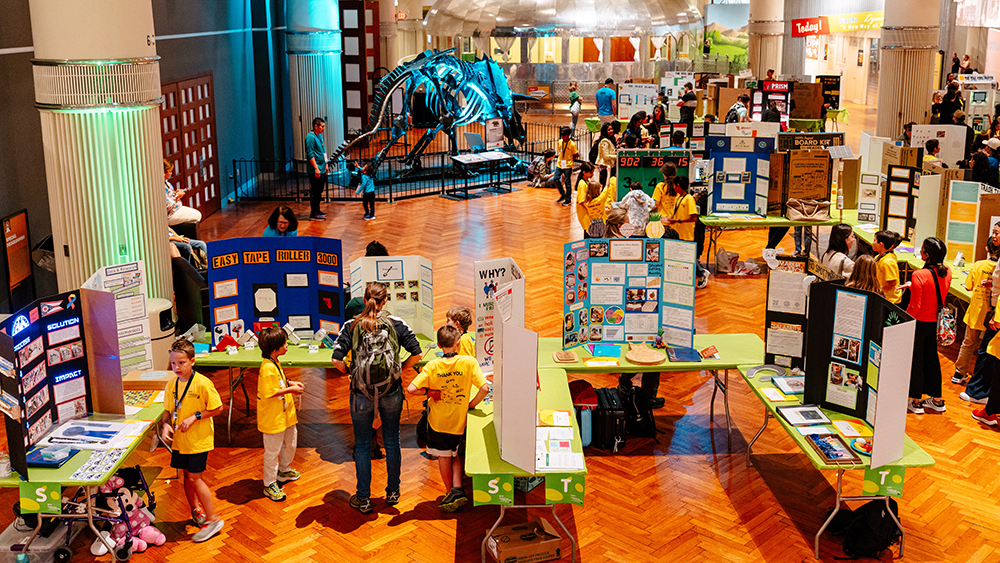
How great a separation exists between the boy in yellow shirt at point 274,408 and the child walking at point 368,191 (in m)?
8.90

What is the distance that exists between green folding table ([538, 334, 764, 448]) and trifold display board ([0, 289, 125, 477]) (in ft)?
10.2

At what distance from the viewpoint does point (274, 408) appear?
20.9ft

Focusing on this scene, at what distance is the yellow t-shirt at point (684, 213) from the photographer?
10906 millimetres

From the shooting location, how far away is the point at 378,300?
626 cm

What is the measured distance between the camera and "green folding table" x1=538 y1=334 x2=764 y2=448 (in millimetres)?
7055

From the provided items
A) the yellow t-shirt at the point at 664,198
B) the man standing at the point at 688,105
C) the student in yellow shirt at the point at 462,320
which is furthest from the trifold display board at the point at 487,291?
the man standing at the point at 688,105

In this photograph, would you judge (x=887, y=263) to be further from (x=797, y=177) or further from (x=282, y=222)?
(x=282, y=222)

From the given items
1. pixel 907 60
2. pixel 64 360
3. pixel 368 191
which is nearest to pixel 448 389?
pixel 64 360

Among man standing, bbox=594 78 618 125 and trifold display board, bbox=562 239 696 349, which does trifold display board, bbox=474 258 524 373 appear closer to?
trifold display board, bbox=562 239 696 349

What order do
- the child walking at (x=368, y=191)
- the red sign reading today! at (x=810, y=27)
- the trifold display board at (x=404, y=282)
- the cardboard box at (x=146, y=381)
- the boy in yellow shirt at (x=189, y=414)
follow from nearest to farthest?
the boy in yellow shirt at (x=189, y=414) → the cardboard box at (x=146, y=381) → the trifold display board at (x=404, y=282) → the child walking at (x=368, y=191) → the red sign reading today! at (x=810, y=27)

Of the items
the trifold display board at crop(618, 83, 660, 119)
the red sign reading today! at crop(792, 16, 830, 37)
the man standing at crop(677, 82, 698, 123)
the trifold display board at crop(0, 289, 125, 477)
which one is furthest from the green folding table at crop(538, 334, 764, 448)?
the red sign reading today! at crop(792, 16, 830, 37)

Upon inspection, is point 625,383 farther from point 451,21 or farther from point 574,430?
point 451,21

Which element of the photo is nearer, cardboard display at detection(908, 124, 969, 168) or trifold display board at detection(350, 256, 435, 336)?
trifold display board at detection(350, 256, 435, 336)

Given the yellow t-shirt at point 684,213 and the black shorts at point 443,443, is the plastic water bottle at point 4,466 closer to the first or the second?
the black shorts at point 443,443
